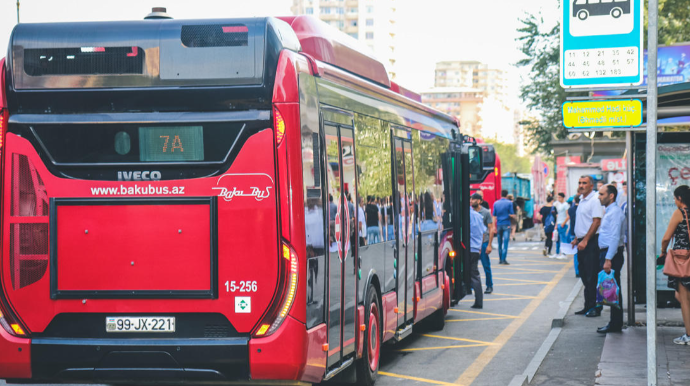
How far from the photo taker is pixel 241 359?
6480 mm

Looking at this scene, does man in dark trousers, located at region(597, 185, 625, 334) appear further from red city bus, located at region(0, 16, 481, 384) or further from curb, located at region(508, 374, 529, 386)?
red city bus, located at region(0, 16, 481, 384)

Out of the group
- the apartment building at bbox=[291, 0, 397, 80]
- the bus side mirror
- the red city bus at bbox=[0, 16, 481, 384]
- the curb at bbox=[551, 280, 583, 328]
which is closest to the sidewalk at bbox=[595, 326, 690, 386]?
the curb at bbox=[551, 280, 583, 328]

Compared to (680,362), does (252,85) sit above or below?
above

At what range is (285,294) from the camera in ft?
21.3

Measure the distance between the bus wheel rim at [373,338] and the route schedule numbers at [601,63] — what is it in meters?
2.87

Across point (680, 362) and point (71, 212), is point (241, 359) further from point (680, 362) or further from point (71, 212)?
point (680, 362)

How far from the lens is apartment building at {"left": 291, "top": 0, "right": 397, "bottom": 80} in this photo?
494ft

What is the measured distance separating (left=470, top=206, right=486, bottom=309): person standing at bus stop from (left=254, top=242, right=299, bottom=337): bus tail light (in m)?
8.62

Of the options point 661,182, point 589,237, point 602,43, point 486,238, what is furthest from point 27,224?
point 486,238

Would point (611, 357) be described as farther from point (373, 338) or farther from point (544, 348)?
point (373, 338)

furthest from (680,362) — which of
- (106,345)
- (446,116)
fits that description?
(106,345)

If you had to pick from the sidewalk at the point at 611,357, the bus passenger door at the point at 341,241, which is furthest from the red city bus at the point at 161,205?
the sidewalk at the point at 611,357

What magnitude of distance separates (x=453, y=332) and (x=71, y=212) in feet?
22.8

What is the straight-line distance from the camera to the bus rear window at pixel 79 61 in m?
6.69
